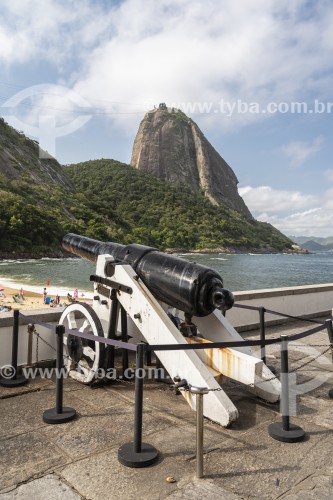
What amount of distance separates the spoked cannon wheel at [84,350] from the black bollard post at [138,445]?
1449 millimetres

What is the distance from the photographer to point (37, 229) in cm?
8012

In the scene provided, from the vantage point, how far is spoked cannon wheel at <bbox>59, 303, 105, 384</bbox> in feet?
14.9

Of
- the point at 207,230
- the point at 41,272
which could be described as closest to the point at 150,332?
the point at 41,272

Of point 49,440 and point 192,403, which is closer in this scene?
point 49,440

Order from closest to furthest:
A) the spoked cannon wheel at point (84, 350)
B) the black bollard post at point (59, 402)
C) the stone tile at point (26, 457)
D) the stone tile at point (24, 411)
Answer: the stone tile at point (26, 457) → the stone tile at point (24, 411) → the black bollard post at point (59, 402) → the spoked cannon wheel at point (84, 350)

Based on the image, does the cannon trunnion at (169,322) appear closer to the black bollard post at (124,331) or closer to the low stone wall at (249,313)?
the black bollard post at (124,331)

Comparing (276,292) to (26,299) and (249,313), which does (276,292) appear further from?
(26,299)

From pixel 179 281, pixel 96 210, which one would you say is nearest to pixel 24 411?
pixel 179 281

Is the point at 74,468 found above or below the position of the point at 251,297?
below

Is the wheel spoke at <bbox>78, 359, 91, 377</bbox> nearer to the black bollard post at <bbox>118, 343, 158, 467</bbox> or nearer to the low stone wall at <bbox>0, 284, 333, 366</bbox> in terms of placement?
the low stone wall at <bbox>0, 284, 333, 366</bbox>

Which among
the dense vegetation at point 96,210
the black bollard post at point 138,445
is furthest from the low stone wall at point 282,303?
the dense vegetation at point 96,210

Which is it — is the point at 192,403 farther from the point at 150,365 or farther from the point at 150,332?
the point at 150,365

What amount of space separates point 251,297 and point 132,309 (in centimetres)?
387

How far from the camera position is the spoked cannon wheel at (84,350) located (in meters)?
4.53
